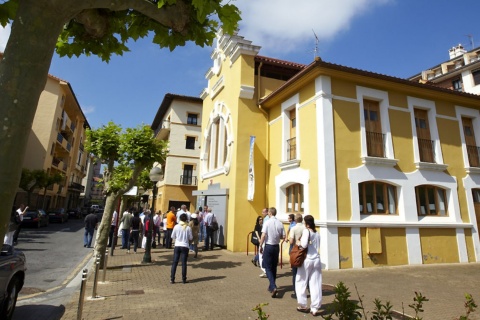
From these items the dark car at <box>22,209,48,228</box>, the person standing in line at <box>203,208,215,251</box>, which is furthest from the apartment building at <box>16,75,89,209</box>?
the person standing in line at <box>203,208,215,251</box>

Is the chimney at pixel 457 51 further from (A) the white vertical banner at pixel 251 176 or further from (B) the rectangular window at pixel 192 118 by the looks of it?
(A) the white vertical banner at pixel 251 176

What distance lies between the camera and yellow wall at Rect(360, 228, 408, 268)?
10258 millimetres

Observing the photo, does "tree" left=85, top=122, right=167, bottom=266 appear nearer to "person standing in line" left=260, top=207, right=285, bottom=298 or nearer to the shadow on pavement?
the shadow on pavement

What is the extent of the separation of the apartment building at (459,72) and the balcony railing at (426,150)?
524 inches

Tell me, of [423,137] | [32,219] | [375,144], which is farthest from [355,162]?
[32,219]

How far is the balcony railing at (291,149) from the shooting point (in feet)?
41.1

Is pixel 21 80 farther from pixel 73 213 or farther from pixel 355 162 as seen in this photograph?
pixel 73 213

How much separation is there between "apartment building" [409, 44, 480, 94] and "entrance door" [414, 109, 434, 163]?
41.1ft

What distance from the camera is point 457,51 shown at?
40750mm

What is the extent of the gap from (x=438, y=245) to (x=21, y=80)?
44.8 feet

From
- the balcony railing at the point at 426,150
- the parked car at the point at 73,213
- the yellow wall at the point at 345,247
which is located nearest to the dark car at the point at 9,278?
the yellow wall at the point at 345,247

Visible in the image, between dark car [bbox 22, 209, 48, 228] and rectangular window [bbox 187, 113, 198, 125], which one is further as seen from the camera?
rectangular window [bbox 187, 113, 198, 125]

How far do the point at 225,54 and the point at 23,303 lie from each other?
14658 mm

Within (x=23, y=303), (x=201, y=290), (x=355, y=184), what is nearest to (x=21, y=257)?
(x=23, y=303)
